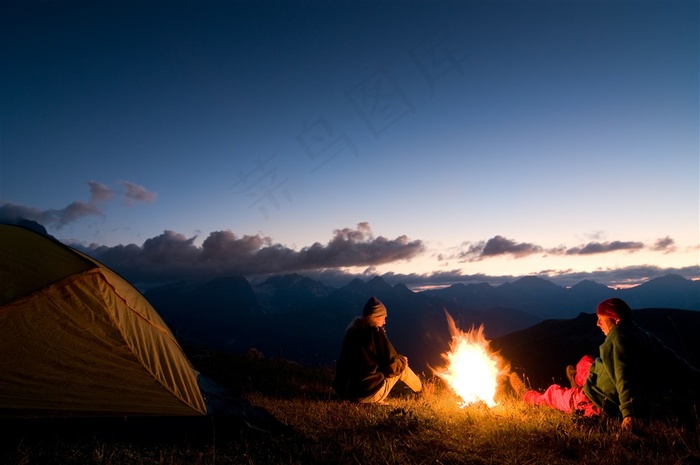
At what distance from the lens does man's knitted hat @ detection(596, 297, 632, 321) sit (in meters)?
6.41

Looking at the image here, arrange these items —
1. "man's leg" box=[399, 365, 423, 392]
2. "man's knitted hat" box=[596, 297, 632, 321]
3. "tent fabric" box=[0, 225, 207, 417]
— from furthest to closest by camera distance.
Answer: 1. "man's leg" box=[399, 365, 423, 392]
2. "man's knitted hat" box=[596, 297, 632, 321]
3. "tent fabric" box=[0, 225, 207, 417]

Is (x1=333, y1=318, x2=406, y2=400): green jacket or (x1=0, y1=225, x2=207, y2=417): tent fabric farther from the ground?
(x1=0, y1=225, x2=207, y2=417): tent fabric

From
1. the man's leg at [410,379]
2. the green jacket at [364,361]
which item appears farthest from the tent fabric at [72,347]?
the man's leg at [410,379]

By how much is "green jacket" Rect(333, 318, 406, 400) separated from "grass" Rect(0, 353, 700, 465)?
1.31 m

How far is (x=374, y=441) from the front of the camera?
5.47 m

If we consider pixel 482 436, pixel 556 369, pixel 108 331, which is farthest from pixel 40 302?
pixel 556 369

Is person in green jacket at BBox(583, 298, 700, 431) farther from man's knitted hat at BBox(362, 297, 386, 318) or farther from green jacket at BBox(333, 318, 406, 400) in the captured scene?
man's knitted hat at BBox(362, 297, 386, 318)

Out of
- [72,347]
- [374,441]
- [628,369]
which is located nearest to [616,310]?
[628,369]

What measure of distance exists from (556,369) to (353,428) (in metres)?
45.0

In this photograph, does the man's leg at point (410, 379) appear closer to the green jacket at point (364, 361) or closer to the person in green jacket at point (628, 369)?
the green jacket at point (364, 361)

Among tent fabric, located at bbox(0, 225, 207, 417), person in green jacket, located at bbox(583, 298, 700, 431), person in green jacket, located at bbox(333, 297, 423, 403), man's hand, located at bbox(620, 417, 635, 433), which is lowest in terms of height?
man's hand, located at bbox(620, 417, 635, 433)

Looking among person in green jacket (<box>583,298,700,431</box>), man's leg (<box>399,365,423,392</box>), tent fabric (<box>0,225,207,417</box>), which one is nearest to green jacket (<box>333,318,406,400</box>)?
man's leg (<box>399,365,423,392</box>)

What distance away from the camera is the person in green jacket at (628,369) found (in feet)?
19.2

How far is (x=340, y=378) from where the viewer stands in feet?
29.5
